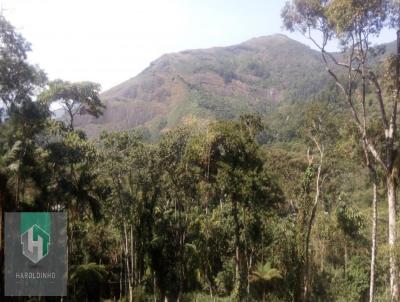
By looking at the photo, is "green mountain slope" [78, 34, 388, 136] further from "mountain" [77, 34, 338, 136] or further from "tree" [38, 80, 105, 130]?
"tree" [38, 80, 105, 130]

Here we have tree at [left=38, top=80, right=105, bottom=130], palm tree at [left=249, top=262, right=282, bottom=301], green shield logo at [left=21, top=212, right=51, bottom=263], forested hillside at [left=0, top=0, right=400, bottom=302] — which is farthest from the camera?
tree at [left=38, top=80, right=105, bottom=130]

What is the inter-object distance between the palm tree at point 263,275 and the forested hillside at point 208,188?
68mm

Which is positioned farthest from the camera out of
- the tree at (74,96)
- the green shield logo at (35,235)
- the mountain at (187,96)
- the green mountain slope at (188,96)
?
the green mountain slope at (188,96)

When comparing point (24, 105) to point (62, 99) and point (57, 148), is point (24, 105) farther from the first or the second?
point (62, 99)

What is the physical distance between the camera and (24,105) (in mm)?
13141

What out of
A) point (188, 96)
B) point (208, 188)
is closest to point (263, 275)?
point (208, 188)

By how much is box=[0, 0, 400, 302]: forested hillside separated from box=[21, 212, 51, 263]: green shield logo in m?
0.40

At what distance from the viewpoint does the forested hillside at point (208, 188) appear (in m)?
12.8

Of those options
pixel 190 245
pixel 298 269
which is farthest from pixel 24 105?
Answer: pixel 298 269

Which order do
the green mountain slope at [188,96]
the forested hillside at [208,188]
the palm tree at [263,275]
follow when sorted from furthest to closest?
the green mountain slope at [188,96], the palm tree at [263,275], the forested hillside at [208,188]

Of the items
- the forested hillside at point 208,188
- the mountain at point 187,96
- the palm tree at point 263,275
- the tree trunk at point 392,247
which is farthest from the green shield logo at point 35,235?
the mountain at point 187,96

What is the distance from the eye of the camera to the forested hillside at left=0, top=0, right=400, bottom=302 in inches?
505

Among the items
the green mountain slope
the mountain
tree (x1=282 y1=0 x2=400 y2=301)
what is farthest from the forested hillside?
the green mountain slope

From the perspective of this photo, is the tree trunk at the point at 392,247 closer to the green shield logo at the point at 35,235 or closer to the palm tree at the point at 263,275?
the palm tree at the point at 263,275
